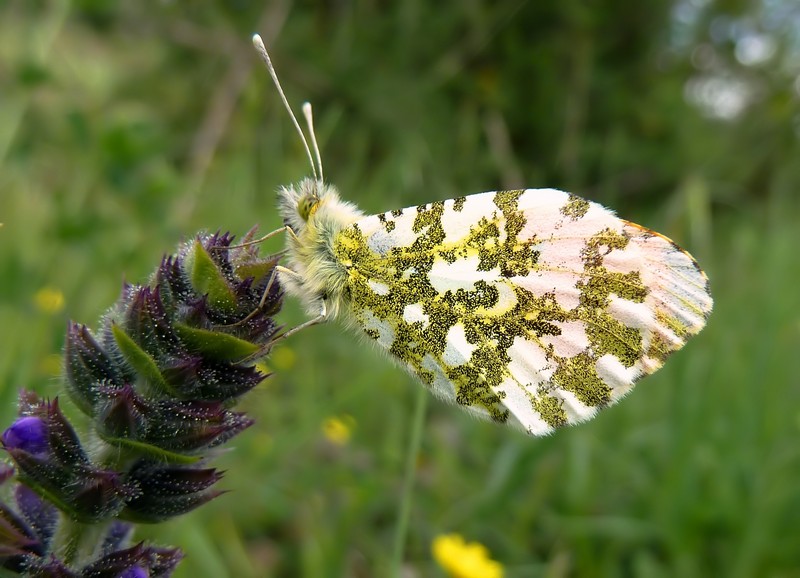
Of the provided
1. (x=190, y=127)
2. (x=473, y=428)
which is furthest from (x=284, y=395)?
(x=190, y=127)

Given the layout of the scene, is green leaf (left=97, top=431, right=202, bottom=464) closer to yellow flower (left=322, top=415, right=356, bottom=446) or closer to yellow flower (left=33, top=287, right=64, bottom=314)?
yellow flower (left=33, top=287, right=64, bottom=314)

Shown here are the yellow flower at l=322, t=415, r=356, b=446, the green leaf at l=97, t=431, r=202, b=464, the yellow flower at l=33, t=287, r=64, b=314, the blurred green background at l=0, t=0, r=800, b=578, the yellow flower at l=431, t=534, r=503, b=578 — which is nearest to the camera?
the green leaf at l=97, t=431, r=202, b=464

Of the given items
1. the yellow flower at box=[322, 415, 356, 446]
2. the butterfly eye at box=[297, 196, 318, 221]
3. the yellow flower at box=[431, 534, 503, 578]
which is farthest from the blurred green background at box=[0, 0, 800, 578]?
the butterfly eye at box=[297, 196, 318, 221]

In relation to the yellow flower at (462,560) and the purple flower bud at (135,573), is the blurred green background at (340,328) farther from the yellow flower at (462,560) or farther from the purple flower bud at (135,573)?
the purple flower bud at (135,573)

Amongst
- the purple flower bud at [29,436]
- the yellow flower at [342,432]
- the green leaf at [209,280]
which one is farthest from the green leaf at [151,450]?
the yellow flower at [342,432]

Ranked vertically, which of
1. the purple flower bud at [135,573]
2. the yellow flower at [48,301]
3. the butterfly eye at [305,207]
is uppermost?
the butterfly eye at [305,207]

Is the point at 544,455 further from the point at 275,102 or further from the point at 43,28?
the point at 275,102
